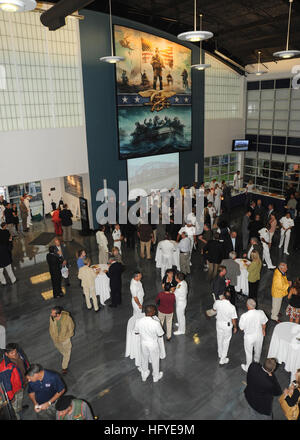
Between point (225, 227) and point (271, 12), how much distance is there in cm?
770

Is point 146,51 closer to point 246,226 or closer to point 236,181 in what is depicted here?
point 236,181

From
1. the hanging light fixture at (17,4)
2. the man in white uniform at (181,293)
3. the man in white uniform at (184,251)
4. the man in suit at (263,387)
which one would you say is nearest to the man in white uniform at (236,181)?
the man in white uniform at (184,251)

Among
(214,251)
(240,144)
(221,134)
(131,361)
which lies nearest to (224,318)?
(131,361)

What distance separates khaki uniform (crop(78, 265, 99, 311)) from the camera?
6.83 meters

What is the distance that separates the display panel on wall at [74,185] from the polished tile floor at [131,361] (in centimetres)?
503

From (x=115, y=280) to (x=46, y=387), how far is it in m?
3.22

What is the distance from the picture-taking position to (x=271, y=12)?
11.0 metres

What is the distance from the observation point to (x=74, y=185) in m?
13.6

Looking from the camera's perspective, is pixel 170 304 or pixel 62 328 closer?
pixel 62 328

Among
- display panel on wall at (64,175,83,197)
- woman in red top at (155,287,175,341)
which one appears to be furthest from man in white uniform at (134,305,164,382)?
display panel on wall at (64,175,83,197)

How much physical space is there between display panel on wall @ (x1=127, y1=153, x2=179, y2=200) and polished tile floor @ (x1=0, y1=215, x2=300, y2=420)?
5.70 metres

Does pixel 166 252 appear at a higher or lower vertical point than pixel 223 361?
higher

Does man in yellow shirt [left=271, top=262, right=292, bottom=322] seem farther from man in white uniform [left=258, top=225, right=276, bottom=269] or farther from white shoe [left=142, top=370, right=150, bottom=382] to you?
white shoe [left=142, top=370, right=150, bottom=382]

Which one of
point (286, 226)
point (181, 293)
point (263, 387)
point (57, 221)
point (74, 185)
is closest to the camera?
point (263, 387)
